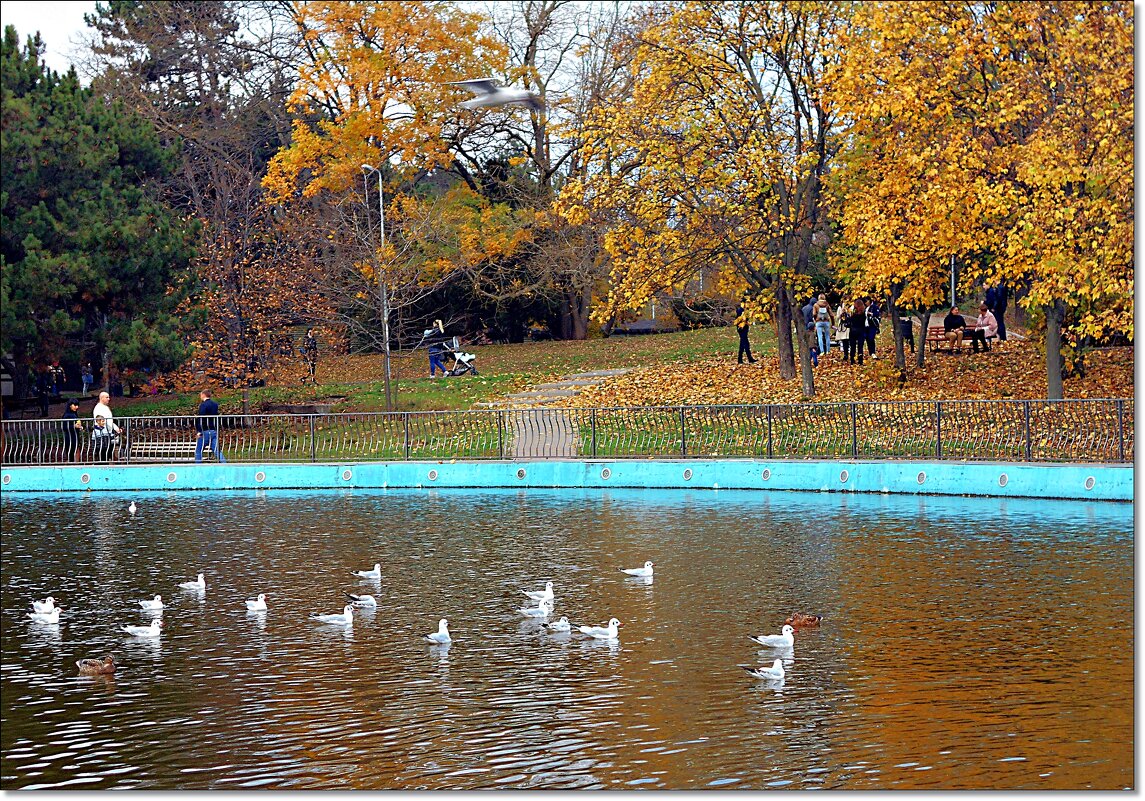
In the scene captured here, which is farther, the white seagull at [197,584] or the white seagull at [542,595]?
the white seagull at [197,584]

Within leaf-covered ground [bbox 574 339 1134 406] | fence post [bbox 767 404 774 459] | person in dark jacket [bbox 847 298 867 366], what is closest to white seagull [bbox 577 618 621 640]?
fence post [bbox 767 404 774 459]

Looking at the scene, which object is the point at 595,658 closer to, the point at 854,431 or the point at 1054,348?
the point at 854,431

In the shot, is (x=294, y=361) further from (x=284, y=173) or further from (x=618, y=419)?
(x=618, y=419)

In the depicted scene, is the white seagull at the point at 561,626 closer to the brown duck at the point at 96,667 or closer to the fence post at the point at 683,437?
the brown duck at the point at 96,667

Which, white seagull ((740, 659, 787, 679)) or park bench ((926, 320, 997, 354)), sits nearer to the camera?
white seagull ((740, 659, 787, 679))

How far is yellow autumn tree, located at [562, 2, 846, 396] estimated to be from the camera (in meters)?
37.2

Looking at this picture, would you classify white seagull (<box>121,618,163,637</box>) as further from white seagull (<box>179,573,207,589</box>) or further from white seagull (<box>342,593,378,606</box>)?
white seagull (<box>179,573,207,589</box>)

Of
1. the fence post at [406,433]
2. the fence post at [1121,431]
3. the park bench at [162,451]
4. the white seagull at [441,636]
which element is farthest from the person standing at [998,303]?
the white seagull at [441,636]

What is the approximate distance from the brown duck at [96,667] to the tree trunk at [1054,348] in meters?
23.4

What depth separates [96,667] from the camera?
528 inches

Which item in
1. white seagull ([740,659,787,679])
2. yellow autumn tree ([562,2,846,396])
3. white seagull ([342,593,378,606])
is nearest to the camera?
white seagull ([740,659,787,679])

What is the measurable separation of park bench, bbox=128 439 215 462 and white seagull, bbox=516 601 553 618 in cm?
2068

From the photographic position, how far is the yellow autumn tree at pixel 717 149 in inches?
1463

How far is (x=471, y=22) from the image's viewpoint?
26016 millimetres
